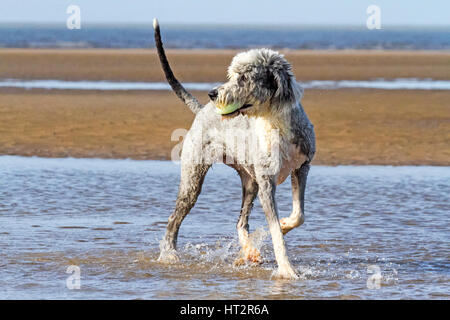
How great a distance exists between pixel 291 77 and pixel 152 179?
18.1 ft

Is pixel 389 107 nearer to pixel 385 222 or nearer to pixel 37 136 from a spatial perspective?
pixel 37 136

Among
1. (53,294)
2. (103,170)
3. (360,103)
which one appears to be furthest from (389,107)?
(53,294)

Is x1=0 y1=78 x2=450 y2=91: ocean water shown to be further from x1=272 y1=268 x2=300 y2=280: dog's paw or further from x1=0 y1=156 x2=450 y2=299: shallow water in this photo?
x1=272 y1=268 x2=300 y2=280: dog's paw

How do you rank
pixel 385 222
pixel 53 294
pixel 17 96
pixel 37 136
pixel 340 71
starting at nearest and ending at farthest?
pixel 53 294 < pixel 385 222 < pixel 37 136 < pixel 17 96 < pixel 340 71

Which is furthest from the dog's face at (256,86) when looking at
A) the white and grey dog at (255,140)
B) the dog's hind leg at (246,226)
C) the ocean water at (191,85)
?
the ocean water at (191,85)

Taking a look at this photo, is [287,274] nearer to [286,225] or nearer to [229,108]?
[286,225]

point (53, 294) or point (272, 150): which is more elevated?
point (272, 150)

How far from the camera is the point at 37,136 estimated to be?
1633 centimetres

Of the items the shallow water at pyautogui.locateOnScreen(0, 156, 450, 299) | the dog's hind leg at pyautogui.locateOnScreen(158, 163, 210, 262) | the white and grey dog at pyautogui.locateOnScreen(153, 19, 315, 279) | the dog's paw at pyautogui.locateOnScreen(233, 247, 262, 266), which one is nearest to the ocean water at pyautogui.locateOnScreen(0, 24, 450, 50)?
the shallow water at pyautogui.locateOnScreen(0, 156, 450, 299)

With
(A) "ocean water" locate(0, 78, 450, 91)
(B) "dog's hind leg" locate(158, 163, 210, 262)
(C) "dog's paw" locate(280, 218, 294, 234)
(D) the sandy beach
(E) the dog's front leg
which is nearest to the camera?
(E) the dog's front leg

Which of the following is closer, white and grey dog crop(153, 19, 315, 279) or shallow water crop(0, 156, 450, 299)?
white and grey dog crop(153, 19, 315, 279)

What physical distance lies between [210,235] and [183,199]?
1156 millimetres

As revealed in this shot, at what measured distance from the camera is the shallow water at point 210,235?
7141mm

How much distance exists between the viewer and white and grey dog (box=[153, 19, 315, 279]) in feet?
22.7
